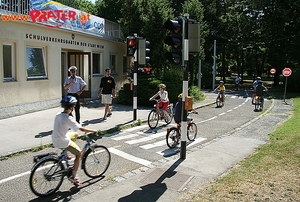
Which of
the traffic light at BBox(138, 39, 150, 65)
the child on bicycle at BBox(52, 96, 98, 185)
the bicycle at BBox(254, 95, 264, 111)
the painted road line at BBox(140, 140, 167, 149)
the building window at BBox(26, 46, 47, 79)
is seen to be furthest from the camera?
the bicycle at BBox(254, 95, 264, 111)

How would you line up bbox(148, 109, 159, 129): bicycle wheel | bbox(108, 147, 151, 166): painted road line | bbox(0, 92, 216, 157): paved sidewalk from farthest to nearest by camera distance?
bbox(148, 109, 159, 129): bicycle wheel, bbox(0, 92, 216, 157): paved sidewalk, bbox(108, 147, 151, 166): painted road line

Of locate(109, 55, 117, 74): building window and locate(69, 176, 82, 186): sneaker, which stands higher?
locate(109, 55, 117, 74): building window

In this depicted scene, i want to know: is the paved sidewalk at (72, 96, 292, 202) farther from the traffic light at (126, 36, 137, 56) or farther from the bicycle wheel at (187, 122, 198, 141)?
the traffic light at (126, 36, 137, 56)

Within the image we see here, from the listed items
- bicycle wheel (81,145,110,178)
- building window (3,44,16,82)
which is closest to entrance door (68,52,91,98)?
building window (3,44,16,82)

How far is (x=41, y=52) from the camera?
14531mm

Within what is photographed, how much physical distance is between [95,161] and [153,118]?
5.74 meters

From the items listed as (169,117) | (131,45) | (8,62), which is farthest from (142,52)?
(8,62)

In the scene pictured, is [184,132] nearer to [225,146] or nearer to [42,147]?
[225,146]

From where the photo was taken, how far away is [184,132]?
Answer: 302 inches

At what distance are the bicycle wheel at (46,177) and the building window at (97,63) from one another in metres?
14.2

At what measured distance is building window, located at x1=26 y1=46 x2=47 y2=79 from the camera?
1365cm

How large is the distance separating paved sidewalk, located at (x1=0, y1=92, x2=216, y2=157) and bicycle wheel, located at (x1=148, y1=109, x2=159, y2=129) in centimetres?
103

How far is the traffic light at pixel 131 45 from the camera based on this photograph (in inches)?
482

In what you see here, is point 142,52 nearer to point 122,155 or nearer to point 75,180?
point 122,155
